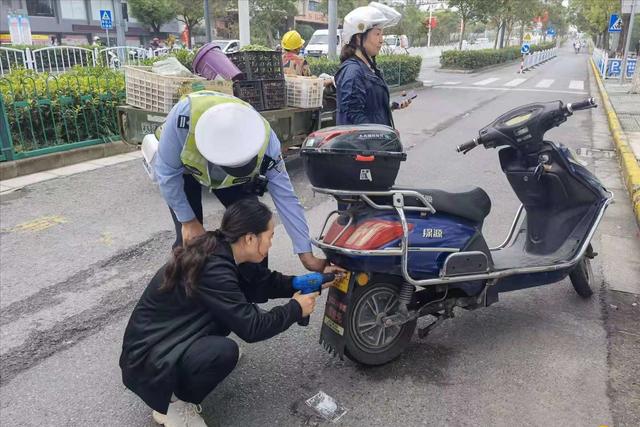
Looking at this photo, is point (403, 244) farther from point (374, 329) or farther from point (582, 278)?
point (582, 278)

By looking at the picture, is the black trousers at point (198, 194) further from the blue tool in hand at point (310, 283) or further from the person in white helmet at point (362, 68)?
the person in white helmet at point (362, 68)

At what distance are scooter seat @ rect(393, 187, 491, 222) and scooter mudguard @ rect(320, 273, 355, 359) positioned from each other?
503 mm

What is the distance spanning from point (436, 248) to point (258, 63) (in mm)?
4051

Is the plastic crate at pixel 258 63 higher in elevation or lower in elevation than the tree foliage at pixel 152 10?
lower

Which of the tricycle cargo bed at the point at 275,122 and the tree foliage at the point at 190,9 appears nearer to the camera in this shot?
the tricycle cargo bed at the point at 275,122

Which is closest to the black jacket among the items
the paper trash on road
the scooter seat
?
the paper trash on road

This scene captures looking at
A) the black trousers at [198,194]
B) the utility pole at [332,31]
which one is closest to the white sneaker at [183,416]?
the black trousers at [198,194]

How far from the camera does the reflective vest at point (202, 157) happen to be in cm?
231

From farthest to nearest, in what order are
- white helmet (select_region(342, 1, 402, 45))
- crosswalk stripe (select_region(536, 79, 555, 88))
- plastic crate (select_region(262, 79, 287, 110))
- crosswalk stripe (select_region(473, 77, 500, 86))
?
crosswalk stripe (select_region(473, 77, 500, 86)) → crosswalk stripe (select_region(536, 79, 555, 88)) → plastic crate (select_region(262, 79, 287, 110)) → white helmet (select_region(342, 1, 402, 45))

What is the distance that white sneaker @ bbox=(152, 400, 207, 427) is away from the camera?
2299 mm

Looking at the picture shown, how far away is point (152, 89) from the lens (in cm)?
563

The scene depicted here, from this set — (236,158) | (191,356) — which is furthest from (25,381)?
(236,158)

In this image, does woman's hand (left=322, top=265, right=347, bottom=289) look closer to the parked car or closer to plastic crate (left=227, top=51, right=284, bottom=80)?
plastic crate (left=227, top=51, right=284, bottom=80)

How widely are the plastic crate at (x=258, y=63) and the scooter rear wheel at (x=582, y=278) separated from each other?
3958 millimetres
